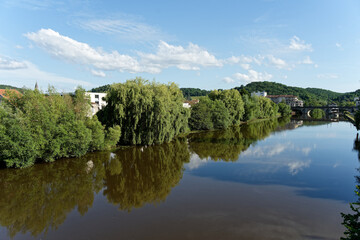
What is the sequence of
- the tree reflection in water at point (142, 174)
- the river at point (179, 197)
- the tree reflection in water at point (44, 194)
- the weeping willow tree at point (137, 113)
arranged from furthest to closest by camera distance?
the weeping willow tree at point (137, 113) < the tree reflection in water at point (142, 174) < the tree reflection in water at point (44, 194) < the river at point (179, 197)

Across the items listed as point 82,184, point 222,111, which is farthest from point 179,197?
point 222,111

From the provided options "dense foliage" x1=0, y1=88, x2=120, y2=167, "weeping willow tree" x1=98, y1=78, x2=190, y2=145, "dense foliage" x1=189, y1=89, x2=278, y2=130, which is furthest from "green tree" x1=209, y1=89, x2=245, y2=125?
"dense foliage" x1=0, y1=88, x2=120, y2=167

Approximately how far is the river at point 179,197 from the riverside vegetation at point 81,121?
1.94m

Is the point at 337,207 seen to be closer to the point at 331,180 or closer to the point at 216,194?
the point at 331,180

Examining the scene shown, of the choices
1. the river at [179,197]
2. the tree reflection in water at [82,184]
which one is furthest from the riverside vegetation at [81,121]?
the river at [179,197]

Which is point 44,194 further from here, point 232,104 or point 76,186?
point 232,104

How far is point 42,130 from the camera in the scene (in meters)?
23.8

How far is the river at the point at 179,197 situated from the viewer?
495 inches

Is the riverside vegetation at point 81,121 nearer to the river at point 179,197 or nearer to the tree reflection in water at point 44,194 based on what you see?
the river at point 179,197

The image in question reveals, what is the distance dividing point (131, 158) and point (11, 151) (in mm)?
12415

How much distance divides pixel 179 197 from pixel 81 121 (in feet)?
56.8

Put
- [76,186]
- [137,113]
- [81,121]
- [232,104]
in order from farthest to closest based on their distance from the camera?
[232,104] → [137,113] → [81,121] → [76,186]

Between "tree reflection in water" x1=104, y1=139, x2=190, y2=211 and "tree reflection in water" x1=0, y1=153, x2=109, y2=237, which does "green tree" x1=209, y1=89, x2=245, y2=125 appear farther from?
"tree reflection in water" x1=0, y1=153, x2=109, y2=237

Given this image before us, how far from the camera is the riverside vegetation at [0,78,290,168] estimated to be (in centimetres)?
2259
